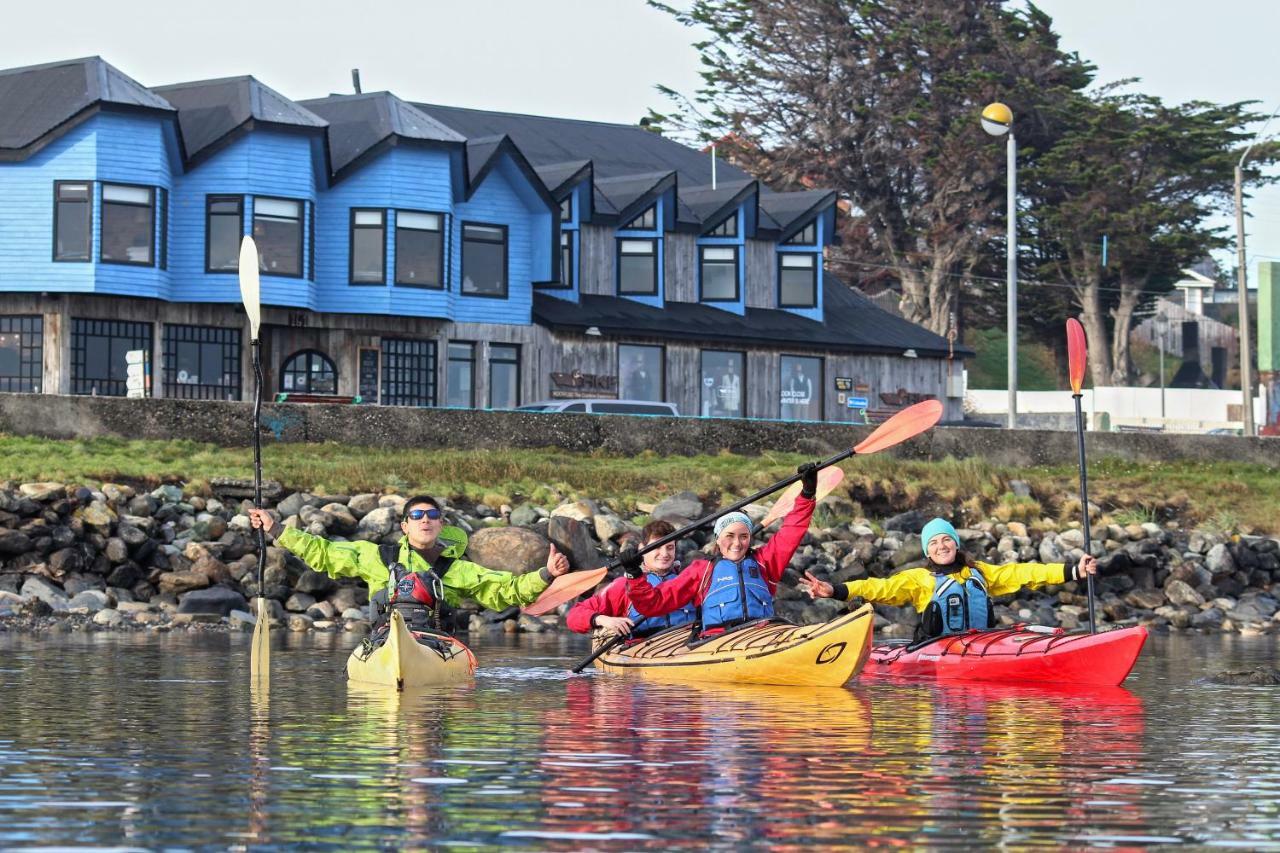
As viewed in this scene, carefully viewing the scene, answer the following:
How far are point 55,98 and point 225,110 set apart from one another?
3.32 meters

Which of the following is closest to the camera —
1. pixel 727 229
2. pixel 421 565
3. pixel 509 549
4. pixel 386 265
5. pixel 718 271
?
pixel 421 565

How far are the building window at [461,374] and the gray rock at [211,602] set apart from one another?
18437mm

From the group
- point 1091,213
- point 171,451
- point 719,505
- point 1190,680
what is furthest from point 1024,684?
point 1091,213

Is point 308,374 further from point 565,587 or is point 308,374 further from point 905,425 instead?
point 565,587

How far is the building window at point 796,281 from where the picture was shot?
4894 centimetres

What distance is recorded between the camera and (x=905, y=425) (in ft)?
62.2

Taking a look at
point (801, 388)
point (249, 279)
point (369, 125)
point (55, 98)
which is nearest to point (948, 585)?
point (249, 279)

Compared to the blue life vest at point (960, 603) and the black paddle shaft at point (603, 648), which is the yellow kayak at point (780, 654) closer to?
the black paddle shaft at point (603, 648)

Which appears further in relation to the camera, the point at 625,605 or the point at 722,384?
Answer: the point at 722,384

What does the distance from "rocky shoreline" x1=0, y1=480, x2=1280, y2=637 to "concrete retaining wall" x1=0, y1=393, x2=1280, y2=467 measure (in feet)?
11.1

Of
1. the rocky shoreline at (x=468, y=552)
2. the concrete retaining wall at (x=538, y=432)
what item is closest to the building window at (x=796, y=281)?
the concrete retaining wall at (x=538, y=432)

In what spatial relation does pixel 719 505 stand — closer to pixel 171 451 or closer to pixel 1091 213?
pixel 171 451

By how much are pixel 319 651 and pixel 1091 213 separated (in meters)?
44.4

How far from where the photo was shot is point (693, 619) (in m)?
18.2
